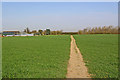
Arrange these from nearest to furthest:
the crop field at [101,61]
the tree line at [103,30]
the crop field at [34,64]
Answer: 1. the crop field at [34,64]
2. the crop field at [101,61]
3. the tree line at [103,30]

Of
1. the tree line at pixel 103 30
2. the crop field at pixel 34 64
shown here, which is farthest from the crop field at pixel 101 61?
the tree line at pixel 103 30

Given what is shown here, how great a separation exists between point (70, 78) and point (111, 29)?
124541 millimetres

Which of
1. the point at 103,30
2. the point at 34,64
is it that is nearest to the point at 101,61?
the point at 34,64

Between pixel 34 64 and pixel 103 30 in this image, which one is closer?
pixel 34 64

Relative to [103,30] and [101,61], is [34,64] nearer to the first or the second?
[101,61]

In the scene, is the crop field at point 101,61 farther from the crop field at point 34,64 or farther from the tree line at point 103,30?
the tree line at point 103,30

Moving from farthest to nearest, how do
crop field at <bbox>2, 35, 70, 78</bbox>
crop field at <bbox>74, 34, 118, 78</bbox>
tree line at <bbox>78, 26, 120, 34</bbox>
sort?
tree line at <bbox>78, 26, 120, 34</bbox> → crop field at <bbox>74, 34, 118, 78</bbox> → crop field at <bbox>2, 35, 70, 78</bbox>

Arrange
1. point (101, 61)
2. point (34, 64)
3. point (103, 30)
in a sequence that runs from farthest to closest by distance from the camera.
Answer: point (103, 30), point (101, 61), point (34, 64)

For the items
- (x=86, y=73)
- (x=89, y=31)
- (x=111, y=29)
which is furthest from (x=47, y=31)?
(x=86, y=73)

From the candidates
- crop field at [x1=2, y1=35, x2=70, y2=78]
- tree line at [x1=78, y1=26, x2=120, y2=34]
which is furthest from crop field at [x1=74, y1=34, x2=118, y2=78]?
tree line at [x1=78, y1=26, x2=120, y2=34]

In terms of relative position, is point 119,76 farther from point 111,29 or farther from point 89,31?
point 89,31

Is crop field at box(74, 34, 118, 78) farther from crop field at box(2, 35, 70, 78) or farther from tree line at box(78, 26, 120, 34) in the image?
tree line at box(78, 26, 120, 34)

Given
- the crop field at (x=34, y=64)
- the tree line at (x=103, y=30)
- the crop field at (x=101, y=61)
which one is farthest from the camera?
the tree line at (x=103, y=30)

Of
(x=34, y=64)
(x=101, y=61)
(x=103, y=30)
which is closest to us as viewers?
(x=34, y=64)
